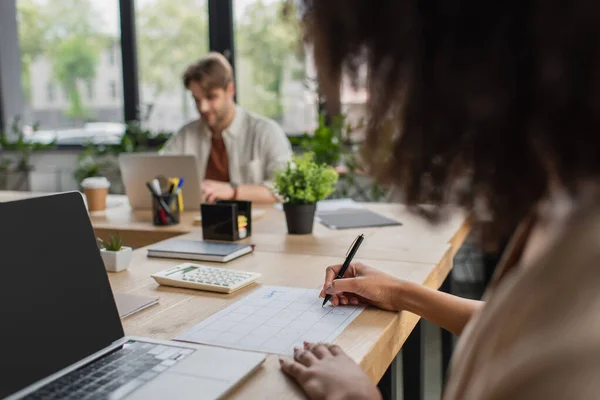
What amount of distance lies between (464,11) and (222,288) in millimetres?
898

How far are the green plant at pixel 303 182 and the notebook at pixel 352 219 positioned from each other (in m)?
0.16

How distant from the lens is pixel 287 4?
0.63m

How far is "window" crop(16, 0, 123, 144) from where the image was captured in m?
4.69

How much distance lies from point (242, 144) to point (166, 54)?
1.71 metres

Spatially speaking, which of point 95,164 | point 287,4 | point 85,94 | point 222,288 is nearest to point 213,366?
point 222,288

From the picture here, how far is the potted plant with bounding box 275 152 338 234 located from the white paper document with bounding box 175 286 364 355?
618 millimetres

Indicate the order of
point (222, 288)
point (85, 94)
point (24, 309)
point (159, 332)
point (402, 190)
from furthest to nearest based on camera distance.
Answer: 1. point (85, 94)
2. point (222, 288)
3. point (159, 332)
4. point (24, 309)
5. point (402, 190)

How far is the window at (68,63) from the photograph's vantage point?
4.69 meters

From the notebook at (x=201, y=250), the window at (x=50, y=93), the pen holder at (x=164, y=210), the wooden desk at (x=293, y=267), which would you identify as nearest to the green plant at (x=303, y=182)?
the wooden desk at (x=293, y=267)

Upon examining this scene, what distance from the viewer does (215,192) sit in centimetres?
249

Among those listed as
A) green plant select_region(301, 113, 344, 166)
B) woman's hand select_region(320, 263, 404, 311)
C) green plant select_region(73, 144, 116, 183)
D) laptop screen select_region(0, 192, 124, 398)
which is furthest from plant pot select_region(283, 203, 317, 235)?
green plant select_region(73, 144, 116, 183)

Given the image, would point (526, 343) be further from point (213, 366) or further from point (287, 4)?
point (213, 366)

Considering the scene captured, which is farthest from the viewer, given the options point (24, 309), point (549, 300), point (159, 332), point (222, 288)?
point (222, 288)

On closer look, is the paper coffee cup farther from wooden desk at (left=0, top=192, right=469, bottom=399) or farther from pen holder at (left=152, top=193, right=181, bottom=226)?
pen holder at (left=152, top=193, right=181, bottom=226)
